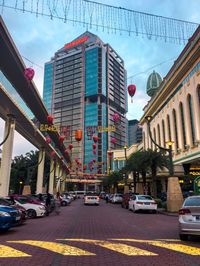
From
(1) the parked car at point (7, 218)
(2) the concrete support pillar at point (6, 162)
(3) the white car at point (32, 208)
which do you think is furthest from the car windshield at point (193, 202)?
(2) the concrete support pillar at point (6, 162)

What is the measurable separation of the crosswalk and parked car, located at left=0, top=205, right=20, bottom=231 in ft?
5.59

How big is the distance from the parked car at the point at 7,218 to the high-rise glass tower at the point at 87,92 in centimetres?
11218

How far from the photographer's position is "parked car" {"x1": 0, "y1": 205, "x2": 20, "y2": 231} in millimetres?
10305

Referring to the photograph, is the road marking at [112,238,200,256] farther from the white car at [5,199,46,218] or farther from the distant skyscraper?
the distant skyscraper

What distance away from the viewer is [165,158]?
3403 cm

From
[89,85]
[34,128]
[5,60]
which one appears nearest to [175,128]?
[34,128]

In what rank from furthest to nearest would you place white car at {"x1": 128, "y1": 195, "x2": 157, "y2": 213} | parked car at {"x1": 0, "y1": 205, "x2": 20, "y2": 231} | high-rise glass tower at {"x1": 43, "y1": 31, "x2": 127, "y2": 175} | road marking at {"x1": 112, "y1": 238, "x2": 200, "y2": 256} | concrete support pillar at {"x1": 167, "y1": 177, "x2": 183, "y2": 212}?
high-rise glass tower at {"x1": 43, "y1": 31, "x2": 127, "y2": 175}
white car at {"x1": 128, "y1": 195, "x2": 157, "y2": 213}
concrete support pillar at {"x1": 167, "y1": 177, "x2": 183, "y2": 212}
parked car at {"x1": 0, "y1": 205, "x2": 20, "y2": 231}
road marking at {"x1": 112, "y1": 238, "x2": 200, "y2": 256}

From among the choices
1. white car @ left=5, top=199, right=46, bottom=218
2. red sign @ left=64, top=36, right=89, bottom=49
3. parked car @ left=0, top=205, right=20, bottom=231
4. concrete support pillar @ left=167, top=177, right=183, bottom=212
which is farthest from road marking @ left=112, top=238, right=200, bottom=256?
red sign @ left=64, top=36, right=89, bottom=49

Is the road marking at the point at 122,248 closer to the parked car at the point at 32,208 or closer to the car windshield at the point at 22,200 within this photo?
the parked car at the point at 32,208

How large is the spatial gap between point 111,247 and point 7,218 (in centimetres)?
473

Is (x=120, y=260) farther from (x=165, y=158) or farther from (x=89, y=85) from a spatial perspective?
(x=89, y=85)

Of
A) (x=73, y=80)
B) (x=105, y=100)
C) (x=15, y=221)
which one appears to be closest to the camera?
(x=15, y=221)

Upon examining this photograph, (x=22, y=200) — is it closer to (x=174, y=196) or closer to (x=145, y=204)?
(x=145, y=204)

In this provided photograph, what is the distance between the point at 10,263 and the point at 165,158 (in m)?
29.8
